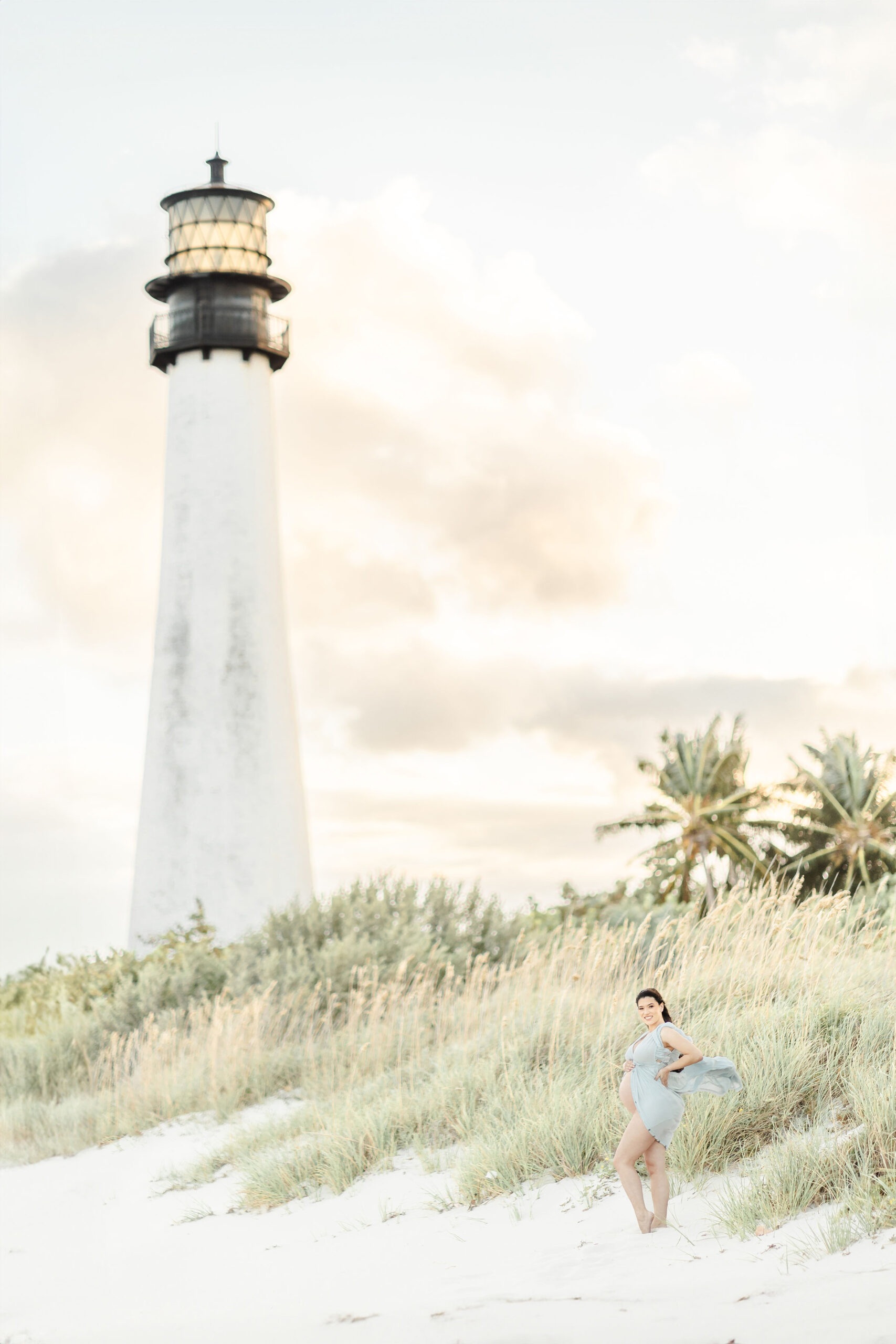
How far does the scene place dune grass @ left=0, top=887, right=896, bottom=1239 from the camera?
6473 millimetres

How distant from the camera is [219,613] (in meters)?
20.6

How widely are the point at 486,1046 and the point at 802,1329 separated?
497 cm

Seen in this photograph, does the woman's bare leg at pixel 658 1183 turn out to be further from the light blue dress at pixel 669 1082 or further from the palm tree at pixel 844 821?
the palm tree at pixel 844 821

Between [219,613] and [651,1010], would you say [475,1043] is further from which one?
[219,613]

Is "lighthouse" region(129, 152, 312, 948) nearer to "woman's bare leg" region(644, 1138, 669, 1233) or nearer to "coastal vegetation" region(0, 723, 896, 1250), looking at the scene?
"coastal vegetation" region(0, 723, 896, 1250)

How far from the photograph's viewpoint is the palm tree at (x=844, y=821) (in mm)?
23875

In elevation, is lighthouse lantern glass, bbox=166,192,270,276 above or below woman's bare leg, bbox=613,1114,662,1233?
above

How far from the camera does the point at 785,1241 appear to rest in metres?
5.50

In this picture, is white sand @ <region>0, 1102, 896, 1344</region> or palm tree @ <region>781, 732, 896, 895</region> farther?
palm tree @ <region>781, 732, 896, 895</region>

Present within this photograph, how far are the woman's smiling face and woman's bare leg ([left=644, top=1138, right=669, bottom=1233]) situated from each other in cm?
55

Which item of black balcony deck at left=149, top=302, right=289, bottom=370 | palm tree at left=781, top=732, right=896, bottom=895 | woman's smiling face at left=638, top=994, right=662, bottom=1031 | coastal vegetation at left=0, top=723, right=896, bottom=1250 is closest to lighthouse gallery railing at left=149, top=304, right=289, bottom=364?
black balcony deck at left=149, top=302, right=289, bottom=370

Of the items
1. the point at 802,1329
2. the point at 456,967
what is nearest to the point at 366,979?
the point at 456,967

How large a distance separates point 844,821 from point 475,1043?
53.9 feet

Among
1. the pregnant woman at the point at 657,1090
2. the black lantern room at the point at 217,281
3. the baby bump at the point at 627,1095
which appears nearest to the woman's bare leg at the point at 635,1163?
the pregnant woman at the point at 657,1090
